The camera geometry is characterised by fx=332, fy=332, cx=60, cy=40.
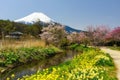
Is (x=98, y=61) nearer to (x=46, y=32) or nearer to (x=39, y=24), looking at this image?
(x=46, y=32)

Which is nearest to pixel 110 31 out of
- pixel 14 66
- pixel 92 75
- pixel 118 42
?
pixel 118 42

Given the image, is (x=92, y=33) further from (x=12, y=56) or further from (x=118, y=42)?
(x=12, y=56)

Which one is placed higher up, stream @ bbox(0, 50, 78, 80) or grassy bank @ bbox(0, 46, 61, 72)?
grassy bank @ bbox(0, 46, 61, 72)

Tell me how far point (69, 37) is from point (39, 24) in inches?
1102

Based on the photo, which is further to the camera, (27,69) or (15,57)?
(15,57)

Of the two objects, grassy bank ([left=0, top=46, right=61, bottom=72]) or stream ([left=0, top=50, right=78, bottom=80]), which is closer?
stream ([left=0, top=50, right=78, bottom=80])

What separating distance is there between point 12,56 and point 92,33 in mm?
33823

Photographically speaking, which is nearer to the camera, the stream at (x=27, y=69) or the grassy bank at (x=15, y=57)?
the stream at (x=27, y=69)

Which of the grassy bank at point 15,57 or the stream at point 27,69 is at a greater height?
the grassy bank at point 15,57

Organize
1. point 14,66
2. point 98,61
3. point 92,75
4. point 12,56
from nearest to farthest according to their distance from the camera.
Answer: point 92,75 → point 98,61 → point 14,66 → point 12,56

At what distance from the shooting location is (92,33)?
59.3 meters

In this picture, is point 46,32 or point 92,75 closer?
point 92,75

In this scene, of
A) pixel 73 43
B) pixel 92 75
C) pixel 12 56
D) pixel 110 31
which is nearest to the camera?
pixel 92 75

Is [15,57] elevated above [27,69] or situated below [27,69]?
above
